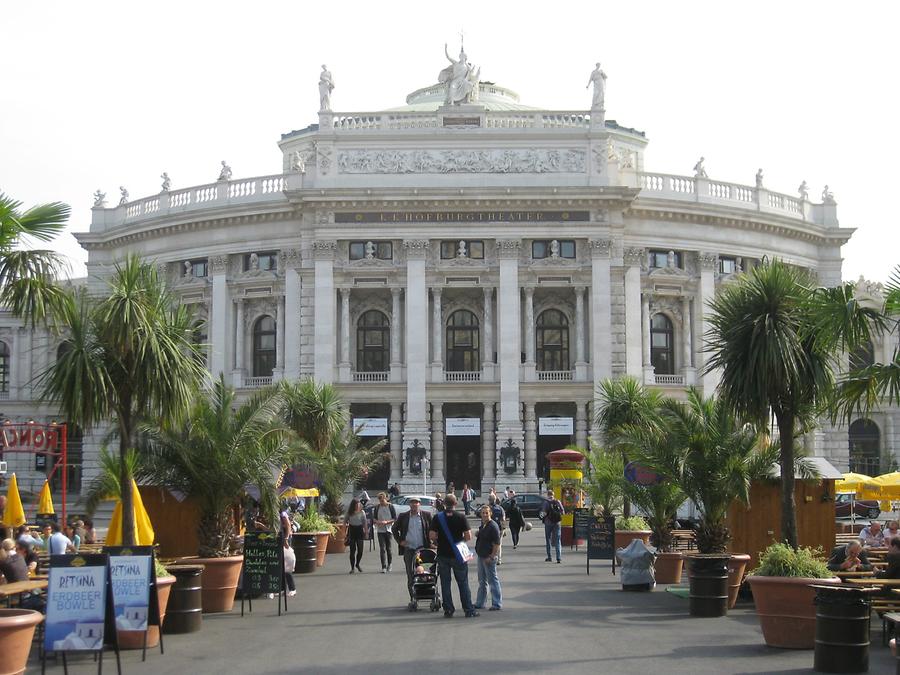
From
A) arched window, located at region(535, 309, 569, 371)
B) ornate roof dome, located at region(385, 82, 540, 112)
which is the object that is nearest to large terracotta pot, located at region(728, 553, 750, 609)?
arched window, located at region(535, 309, 569, 371)

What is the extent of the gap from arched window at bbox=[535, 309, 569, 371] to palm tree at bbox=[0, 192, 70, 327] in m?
45.8

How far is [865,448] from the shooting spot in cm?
6781

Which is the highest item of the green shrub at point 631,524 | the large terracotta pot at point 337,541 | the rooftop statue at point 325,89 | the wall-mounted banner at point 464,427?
the rooftop statue at point 325,89

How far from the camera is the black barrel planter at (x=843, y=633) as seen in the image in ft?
47.1

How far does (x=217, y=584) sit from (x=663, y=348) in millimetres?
46202

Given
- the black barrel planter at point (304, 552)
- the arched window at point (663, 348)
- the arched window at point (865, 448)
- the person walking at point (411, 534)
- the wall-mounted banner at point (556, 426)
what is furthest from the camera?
the arched window at point (865, 448)

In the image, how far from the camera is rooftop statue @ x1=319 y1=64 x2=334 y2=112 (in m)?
60.7

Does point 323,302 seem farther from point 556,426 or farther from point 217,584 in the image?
point 217,584

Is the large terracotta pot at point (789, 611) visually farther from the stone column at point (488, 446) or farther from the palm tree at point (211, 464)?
the stone column at point (488, 446)

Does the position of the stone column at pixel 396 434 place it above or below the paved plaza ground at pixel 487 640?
above

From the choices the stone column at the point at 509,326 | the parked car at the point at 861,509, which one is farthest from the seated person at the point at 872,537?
the stone column at the point at 509,326

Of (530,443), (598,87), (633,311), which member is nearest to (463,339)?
(530,443)

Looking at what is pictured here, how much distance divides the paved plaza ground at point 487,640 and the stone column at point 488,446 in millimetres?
34807

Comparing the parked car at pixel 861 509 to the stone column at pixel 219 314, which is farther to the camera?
the stone column at pixel 219 314
